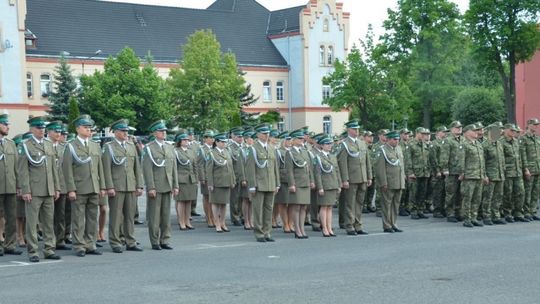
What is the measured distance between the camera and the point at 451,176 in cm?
1905

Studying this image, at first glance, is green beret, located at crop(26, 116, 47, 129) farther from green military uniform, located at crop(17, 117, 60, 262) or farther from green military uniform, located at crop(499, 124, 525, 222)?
green military uniform, located at crop(499, 124, 525, 222)

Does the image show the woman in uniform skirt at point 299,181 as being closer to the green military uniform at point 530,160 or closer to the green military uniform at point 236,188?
the green military uniform at point 236,188

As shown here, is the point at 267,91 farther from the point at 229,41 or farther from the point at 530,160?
the point at 530,160

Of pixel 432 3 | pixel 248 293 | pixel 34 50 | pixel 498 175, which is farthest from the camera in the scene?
pixel 34 50

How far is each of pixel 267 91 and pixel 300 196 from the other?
6005cm

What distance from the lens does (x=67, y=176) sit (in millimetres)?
13727

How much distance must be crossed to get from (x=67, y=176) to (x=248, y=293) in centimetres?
480

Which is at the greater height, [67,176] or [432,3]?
[432,3]

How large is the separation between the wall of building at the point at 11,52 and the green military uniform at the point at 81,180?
1855 inches

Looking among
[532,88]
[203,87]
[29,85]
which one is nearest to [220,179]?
[532,88]

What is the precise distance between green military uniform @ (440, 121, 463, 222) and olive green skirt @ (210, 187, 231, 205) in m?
4.80

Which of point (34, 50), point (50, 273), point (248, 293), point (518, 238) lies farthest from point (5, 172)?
point (34, 50)

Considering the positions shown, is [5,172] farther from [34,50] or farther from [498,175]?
[34,50]

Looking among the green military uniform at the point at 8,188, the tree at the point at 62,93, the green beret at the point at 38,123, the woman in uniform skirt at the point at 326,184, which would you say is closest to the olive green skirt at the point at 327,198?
the woman in uniform skirt at the point at 326,184
